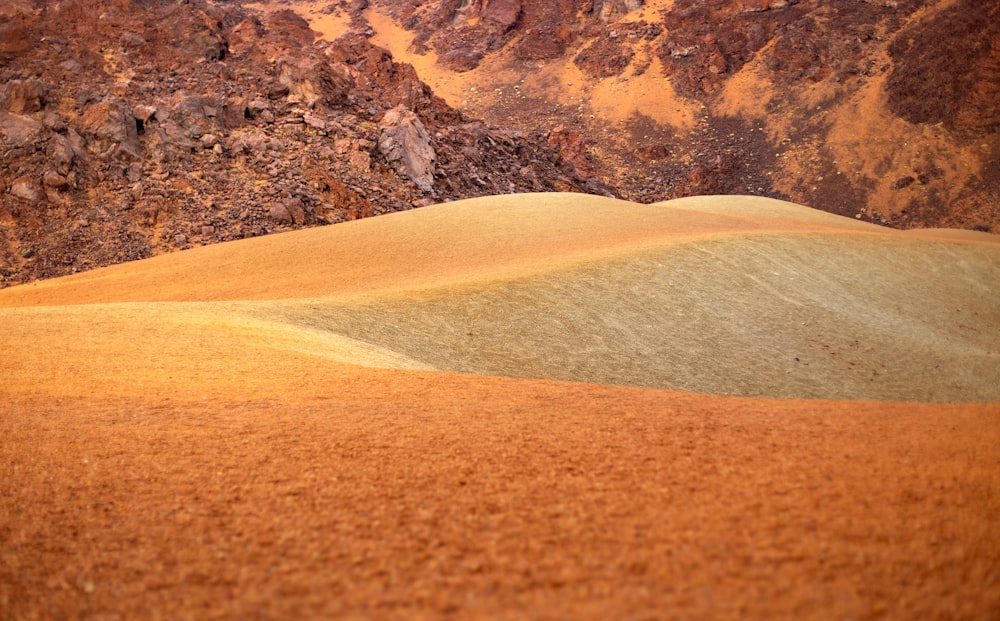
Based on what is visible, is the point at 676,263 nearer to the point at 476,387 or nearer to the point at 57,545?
the point at 476,387

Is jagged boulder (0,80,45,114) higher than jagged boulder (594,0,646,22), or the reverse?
jagged boulder (594,0,646,22)

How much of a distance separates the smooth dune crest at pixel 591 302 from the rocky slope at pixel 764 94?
104 ft

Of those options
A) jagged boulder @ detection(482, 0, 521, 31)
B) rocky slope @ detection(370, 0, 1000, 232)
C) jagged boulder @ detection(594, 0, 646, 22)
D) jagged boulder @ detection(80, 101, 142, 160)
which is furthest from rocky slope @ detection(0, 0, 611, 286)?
jagged boulder @ detection(482, 0, 521, 31)

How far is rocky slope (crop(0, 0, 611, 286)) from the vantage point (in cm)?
2469

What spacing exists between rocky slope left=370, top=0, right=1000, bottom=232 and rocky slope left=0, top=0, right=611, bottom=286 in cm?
2480

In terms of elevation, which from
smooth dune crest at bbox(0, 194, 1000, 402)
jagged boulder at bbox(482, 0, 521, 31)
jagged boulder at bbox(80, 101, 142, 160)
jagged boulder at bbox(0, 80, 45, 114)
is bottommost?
smooth dune crest at bbox(0, 194, 1000, 402)

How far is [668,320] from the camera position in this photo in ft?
44.4

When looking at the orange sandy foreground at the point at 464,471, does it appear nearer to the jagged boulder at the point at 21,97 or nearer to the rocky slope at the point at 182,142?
the rocky slope at the point at 182,142

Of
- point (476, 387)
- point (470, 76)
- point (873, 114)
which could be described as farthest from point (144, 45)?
point (873, 114)

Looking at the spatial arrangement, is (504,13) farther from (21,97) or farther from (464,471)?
(464,471)

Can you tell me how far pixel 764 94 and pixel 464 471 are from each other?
64142mm

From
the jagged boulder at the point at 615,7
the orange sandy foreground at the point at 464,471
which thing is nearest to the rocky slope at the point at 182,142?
the orange sandy foreground at the point at 464,471

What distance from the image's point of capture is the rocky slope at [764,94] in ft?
162

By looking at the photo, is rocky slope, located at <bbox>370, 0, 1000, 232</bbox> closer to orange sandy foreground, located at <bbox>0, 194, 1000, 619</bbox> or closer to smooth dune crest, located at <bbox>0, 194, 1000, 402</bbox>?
smooth dune crest, located at <bbox>0, 194, 1000, 402</bbox>
